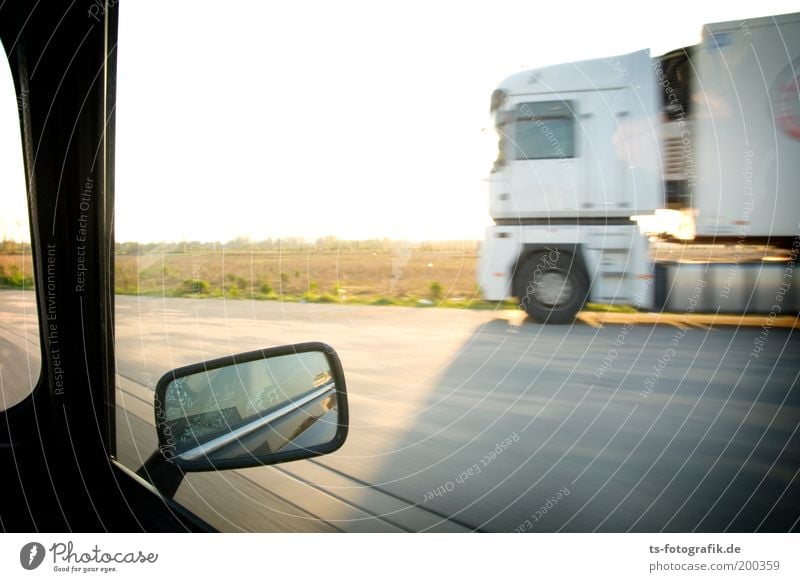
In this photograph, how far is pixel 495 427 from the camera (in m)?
2.80

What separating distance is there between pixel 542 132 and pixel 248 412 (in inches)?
237

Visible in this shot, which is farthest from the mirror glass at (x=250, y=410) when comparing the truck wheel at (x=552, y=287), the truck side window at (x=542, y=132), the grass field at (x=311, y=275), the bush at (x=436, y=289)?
the truck side window at (x=542, y=132)

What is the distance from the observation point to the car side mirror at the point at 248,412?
141 centimetres

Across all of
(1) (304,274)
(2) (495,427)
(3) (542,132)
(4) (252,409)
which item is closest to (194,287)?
(1) (304,274)

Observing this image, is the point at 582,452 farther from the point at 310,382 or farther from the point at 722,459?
the point at 310,382

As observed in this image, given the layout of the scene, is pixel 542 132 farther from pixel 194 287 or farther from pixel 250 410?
pixel 250 410

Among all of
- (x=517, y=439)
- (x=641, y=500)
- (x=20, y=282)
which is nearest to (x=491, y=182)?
(x=517, y=439)

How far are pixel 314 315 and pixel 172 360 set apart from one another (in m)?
0.75

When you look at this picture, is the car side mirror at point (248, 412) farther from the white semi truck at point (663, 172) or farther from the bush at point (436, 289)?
the white semi truck at point (663, 172)

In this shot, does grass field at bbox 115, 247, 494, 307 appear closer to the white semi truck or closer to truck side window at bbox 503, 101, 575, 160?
the white semi truck

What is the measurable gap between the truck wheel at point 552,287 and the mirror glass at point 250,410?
3846 millimetres

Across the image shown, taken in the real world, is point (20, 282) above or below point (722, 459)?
above

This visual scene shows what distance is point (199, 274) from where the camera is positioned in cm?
281

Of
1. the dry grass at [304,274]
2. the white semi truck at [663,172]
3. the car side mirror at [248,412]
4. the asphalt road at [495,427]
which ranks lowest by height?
the asphalt road at [495,427]
